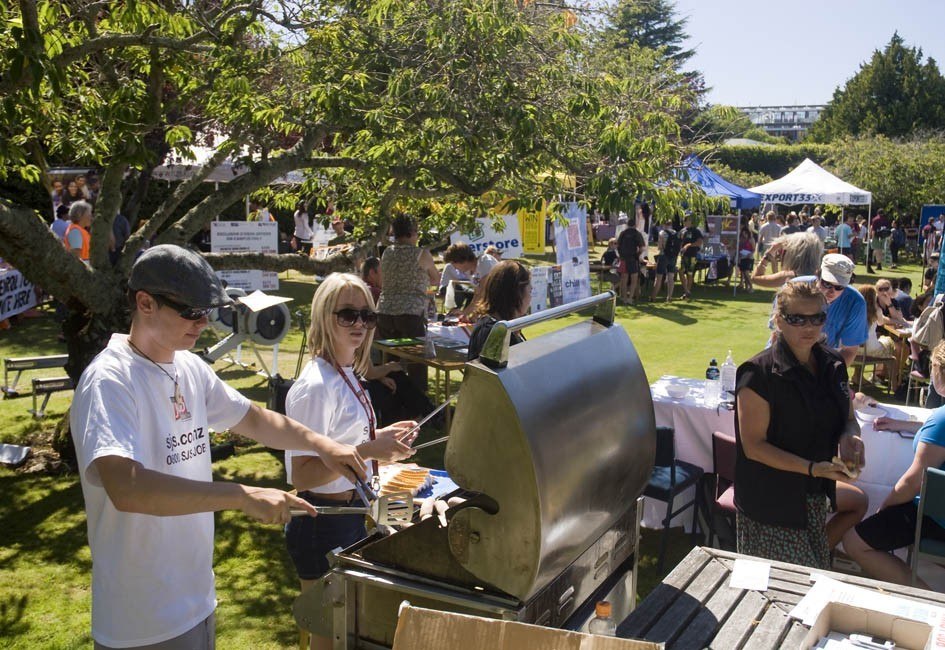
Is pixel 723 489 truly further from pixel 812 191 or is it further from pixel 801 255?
pixel 812 191

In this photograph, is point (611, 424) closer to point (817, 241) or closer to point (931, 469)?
point (931, 469)

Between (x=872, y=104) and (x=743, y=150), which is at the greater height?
(x=872, y=104)

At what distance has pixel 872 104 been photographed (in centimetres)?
5488

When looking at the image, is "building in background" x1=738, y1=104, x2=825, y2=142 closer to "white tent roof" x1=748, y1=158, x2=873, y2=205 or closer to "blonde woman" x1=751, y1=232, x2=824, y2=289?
"white tent roof" x1=748, y1=158, x2=873, y2=205

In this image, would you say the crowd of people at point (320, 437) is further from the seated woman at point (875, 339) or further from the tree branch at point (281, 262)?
the seated woman at point (875, 339)

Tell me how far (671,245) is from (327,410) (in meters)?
15.3

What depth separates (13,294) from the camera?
11.6m

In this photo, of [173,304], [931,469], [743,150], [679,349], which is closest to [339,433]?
[173,304]

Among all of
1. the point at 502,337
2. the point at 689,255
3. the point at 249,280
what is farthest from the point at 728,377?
the point at 689,255

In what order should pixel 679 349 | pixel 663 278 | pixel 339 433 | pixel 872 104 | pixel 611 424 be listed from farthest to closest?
pixel 872 104, pixel 663 278, pixel 679 349, pixel 339 433, pixel 611 424

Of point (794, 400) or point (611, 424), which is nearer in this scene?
point (611, 424)

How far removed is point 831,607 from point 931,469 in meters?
1.82

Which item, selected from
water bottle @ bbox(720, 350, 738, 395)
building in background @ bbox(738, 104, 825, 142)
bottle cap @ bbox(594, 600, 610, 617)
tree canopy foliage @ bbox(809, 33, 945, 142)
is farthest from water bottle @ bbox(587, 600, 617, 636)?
building in background @ bbox(738, 104, 825, 142)

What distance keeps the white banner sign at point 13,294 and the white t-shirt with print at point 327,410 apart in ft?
30.8
